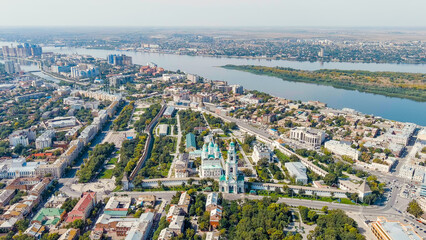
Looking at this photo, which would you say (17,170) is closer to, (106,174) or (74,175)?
(74,175)

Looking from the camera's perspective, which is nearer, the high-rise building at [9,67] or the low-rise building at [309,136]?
the low-rise building at [309,136]

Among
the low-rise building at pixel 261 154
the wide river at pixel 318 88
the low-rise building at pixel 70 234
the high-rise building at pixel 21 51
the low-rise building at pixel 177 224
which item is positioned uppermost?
the high-rise building at pixel 21 51

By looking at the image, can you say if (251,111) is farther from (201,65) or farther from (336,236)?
(201,65)

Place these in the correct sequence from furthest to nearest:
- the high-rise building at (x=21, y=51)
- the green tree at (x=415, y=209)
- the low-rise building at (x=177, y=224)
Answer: the high-rise building at (x=21, y=51), the green tree at (x=415, y=209), the low-rise building at (x=177, y=224)

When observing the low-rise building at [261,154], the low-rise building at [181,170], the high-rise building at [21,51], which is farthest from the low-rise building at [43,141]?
the high-rise building at [21,51]

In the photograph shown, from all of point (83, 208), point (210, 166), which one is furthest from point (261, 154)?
point (83, 208)

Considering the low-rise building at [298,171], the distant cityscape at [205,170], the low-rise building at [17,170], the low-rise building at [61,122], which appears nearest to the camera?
the distant cityscape at [205,170]

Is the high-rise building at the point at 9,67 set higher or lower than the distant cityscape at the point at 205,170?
higher

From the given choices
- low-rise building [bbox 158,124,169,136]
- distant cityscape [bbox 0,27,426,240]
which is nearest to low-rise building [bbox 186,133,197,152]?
distant cityscape [bbox 0,27,426,240]

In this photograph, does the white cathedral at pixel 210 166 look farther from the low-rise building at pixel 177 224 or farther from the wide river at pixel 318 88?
the wide river at pixel 318 88
